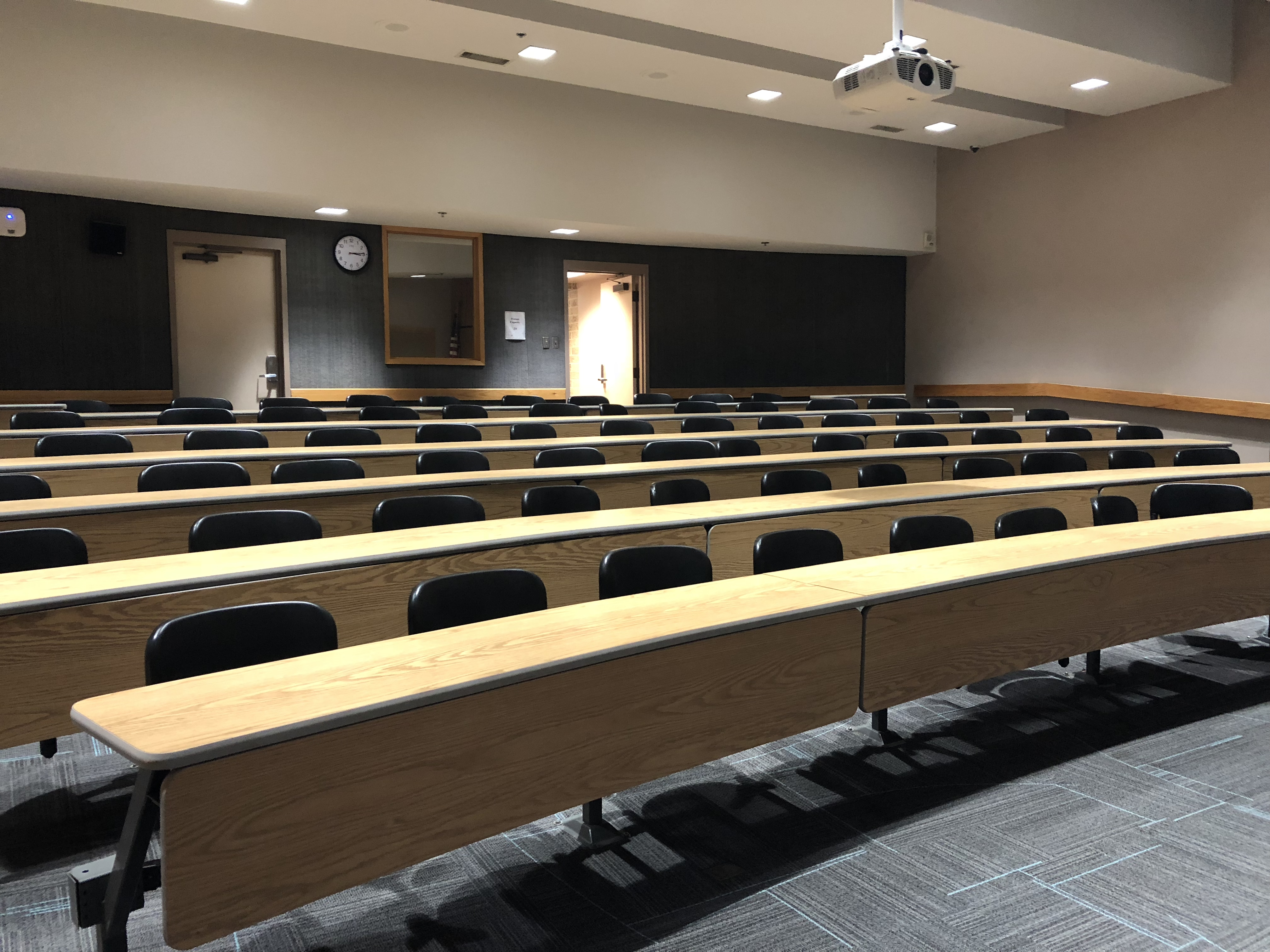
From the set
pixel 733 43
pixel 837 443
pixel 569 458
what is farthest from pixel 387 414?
pixel 733 43

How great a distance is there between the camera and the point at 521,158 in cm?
900

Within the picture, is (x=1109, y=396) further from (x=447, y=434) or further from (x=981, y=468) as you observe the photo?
(x=447, y=434)

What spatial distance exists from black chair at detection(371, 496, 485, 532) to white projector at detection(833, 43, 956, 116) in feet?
10.7

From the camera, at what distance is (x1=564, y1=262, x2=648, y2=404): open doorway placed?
36.3ft

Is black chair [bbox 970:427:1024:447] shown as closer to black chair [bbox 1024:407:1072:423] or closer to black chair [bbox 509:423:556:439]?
black chair [bbox 1024:407:1072:423]

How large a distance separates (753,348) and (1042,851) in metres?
9.64

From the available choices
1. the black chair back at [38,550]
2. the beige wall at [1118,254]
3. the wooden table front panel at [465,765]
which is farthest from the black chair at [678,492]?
the beige wall at [1118,254]

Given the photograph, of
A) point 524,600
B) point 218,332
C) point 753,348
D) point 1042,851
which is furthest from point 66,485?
point 753,348

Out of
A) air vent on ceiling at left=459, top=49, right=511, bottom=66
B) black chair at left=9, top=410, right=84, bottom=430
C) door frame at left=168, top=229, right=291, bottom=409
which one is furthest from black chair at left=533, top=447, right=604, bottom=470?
door frame at left=168, top=229, right=291, bottom=409

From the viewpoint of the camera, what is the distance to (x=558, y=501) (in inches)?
157

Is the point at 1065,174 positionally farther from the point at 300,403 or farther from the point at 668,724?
the point at 668,724

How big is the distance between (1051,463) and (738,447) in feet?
6.27

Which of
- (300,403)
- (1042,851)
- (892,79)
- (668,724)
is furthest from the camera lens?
(300,403)

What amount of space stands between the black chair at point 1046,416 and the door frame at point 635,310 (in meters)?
4.14
